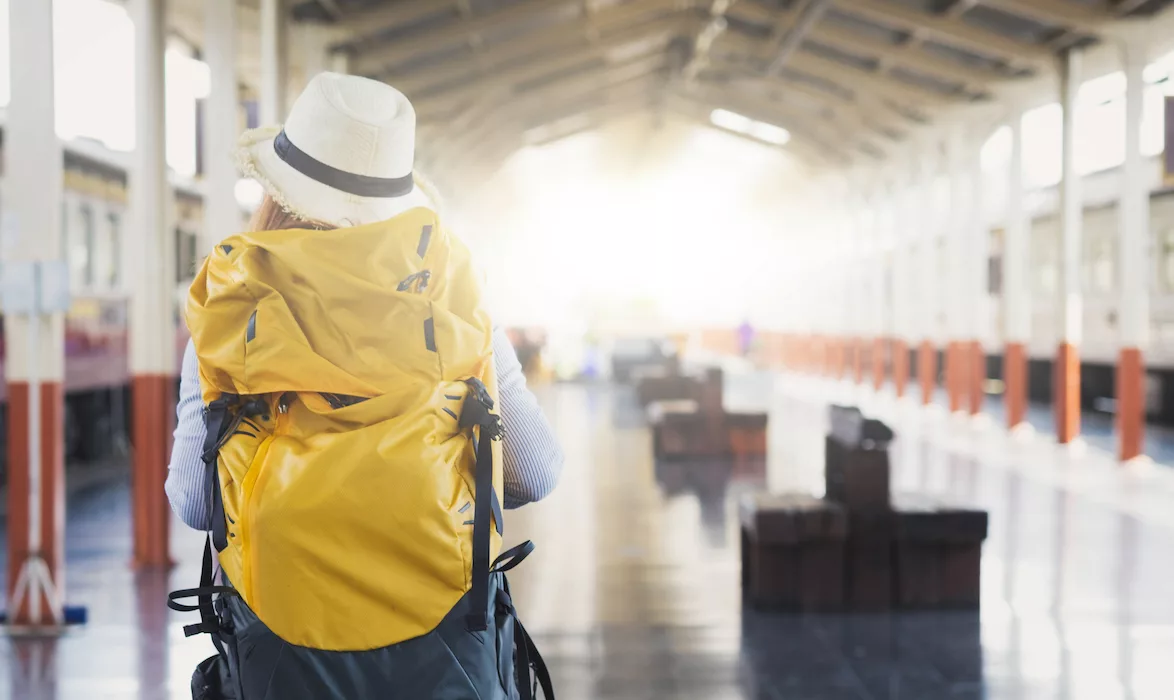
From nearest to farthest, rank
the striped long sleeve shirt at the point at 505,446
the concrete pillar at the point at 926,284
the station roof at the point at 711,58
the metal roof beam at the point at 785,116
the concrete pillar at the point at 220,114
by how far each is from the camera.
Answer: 1. the striped long sleeve shirt at the point at 505,446
2. the concrete pillar at the point at 220,114
3. the station roof at the point at 711,58
4. the concrete pillar at the point at 926,284
5. the metal roof beam at the point at 785,116

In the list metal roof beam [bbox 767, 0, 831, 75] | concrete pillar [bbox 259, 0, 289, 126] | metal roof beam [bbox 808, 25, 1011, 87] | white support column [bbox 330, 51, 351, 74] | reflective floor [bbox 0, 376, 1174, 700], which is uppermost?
metal roof beam [bbox 767, 0, 831, 75]

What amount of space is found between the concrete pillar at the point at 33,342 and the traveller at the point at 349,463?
3.90m

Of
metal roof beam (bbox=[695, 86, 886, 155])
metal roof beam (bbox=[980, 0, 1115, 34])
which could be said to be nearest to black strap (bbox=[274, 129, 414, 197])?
metal roof beam (bbox=[980, 0, 1115, 34])

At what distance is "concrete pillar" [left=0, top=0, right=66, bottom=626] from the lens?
15.9 ft

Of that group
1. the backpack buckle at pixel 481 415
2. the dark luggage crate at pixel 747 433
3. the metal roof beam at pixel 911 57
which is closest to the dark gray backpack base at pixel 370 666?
the backpack buckle at pixel 481 415

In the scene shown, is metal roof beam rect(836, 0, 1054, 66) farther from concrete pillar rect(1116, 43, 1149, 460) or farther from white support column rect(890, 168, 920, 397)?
white support column rect(890, 168, 920, 397)

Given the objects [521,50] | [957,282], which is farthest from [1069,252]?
[521,50]

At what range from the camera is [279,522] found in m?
1.41

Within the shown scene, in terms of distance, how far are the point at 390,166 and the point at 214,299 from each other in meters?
0.34

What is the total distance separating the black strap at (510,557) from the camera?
5.27 feet

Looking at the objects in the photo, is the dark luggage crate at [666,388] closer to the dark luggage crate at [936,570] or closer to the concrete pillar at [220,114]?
the concrete pillar at [220,114]

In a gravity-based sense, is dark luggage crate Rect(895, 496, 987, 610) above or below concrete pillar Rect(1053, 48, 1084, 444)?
below

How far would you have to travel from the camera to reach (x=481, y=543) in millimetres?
1471

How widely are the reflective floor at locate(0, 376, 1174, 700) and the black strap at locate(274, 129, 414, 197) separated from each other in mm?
2832
